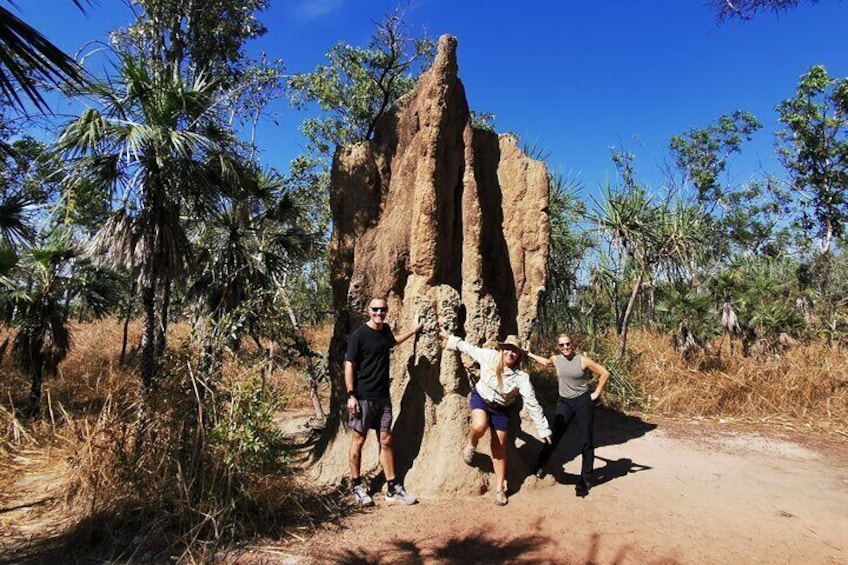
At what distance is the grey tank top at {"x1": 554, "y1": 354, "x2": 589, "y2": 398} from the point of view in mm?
5541

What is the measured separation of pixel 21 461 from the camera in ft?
20.0

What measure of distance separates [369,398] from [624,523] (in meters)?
2.49

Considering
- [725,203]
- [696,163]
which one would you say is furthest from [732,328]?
[725,203]

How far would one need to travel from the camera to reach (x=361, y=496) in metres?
4.91

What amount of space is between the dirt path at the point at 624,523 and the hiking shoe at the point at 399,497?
7 cm

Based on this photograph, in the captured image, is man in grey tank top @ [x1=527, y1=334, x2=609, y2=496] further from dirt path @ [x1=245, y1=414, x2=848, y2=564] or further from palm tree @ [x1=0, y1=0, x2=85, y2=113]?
palm tree @ [x1=0, y1=0, x2=85, y2=113]

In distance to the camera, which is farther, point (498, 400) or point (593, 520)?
point (498, 400)

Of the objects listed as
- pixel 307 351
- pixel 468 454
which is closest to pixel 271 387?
pixel 468 454

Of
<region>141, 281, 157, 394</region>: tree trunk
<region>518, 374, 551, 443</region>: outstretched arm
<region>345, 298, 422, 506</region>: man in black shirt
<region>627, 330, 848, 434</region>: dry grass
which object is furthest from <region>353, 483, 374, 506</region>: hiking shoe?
<region>627, 330, 848, 434</region>: dry grass

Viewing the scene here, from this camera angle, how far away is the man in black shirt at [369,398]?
16.1 ft

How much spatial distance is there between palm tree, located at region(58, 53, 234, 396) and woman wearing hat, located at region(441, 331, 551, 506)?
3370mm

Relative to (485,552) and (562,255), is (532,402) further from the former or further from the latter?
(562,255)

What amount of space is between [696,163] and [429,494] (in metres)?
23.7

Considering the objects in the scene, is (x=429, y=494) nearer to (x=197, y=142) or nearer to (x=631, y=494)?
(x=631, y=494)
